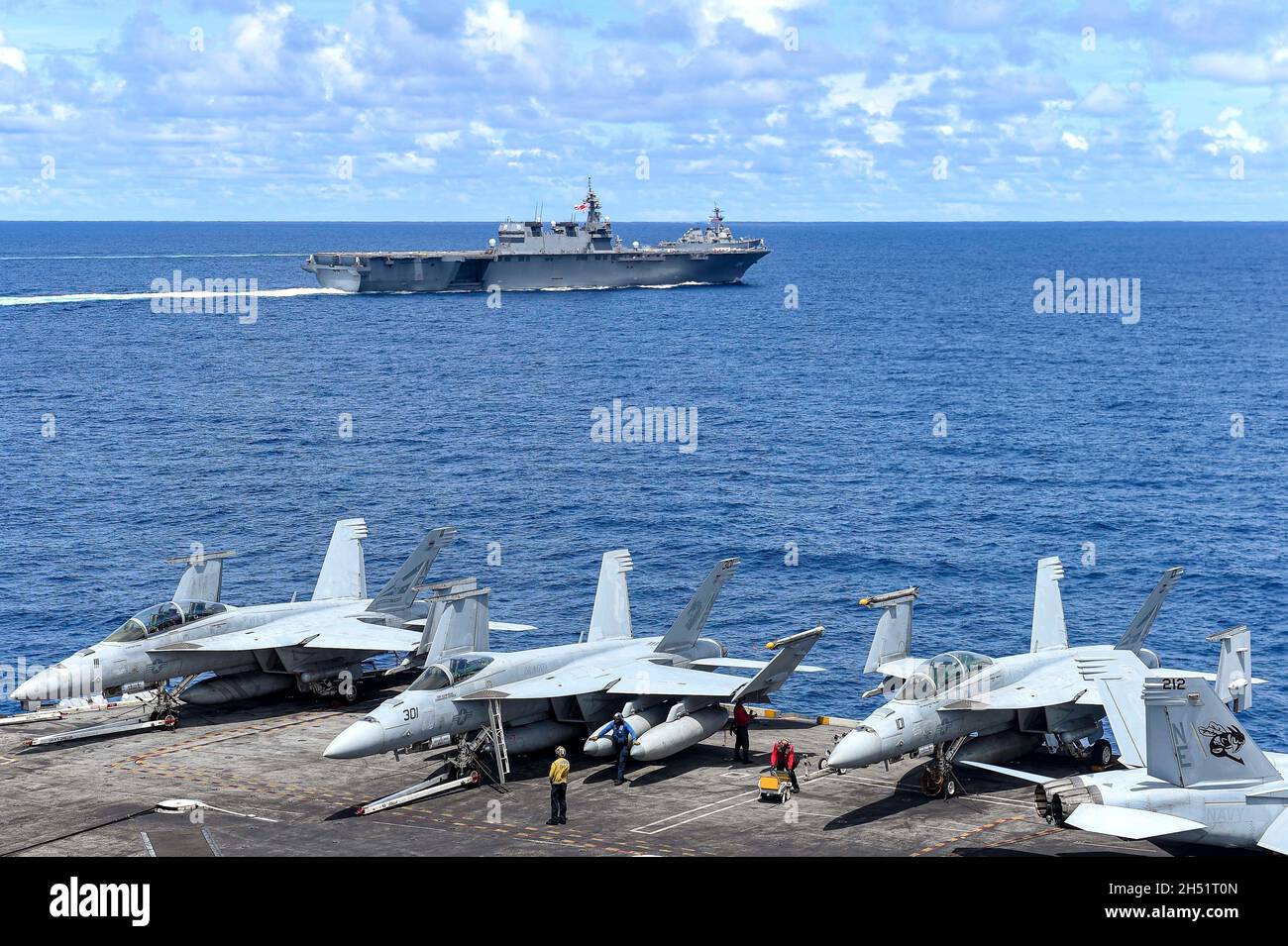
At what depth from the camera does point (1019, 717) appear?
37031mm

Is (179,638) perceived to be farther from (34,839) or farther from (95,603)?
(95,603)

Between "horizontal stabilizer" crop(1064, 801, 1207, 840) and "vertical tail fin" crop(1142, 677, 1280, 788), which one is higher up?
"vertical tail fin" crop(1142, 677, 1280, 788)

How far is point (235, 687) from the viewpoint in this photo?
45.1 metres

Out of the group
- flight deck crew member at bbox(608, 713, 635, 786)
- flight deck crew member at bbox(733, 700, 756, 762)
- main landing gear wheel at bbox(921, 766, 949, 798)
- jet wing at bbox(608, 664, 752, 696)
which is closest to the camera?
main landing gear wheel at bbox(921, 766, 949, 798)

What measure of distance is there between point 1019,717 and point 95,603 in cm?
4876

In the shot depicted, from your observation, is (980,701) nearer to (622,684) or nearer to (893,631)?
(893,631)

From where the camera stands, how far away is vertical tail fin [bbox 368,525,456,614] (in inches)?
1874

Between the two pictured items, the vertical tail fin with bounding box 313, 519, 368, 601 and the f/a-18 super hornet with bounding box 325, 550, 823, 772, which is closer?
the f/a-18 super hornet with bounding box 325, 550, 823, 772

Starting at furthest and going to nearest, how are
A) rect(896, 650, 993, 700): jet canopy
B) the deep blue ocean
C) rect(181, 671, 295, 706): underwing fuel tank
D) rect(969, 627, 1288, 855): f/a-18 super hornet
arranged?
the deep blue ocean, rect(181, 671, 295, 706): underwing fuel tank, rect(896, 650, 993, 700): jet canopy, rect(969, 627, 1288, 855): f/a-18 super hornet

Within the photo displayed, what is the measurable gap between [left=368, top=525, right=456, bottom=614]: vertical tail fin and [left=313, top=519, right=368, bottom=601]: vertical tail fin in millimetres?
1963

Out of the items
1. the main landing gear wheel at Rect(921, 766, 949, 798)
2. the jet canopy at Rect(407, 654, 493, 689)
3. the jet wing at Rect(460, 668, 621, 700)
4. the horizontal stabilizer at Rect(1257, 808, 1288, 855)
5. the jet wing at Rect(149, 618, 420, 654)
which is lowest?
the main landing gear wheel at Rect(921, 766, 949, 798)

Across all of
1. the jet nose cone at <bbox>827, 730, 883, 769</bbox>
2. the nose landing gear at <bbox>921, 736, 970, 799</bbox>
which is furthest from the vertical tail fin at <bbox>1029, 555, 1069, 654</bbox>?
the jet nose cone at <bbox>827, 730, 883, 769</bbox>

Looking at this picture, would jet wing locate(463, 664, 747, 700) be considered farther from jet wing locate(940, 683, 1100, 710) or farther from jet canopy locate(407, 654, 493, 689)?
jet wing locate(940, 683, 1100, 710)

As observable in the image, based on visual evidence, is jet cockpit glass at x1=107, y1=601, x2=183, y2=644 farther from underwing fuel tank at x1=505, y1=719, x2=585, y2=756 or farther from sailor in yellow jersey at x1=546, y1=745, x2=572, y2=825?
sailor in yellow jersey at x1=546, y1=745, x2=572, y2=825
